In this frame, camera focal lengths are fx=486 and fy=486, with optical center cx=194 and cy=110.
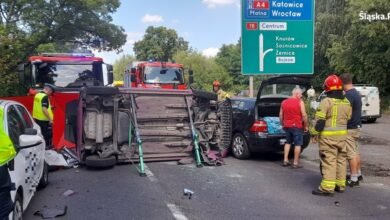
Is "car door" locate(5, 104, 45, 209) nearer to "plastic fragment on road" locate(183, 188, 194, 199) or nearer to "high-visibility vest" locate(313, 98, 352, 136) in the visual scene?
"plastic fragment on road" locate(183, 188, 194, 199)

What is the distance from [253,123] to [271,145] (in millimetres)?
639

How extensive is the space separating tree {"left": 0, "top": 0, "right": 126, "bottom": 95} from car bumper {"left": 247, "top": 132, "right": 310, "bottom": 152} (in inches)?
728

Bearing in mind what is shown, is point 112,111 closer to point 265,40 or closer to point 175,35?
point 265,40

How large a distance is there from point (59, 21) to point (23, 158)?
24.9m

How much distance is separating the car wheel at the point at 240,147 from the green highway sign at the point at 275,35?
250 cm

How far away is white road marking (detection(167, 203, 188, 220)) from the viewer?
6.32m

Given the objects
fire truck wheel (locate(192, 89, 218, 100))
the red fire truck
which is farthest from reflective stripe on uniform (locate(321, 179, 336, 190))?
the red fire truck

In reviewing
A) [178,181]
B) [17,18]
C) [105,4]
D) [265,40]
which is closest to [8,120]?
[178,181]

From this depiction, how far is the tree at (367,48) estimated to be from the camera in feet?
100

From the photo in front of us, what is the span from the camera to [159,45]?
94.8 metres

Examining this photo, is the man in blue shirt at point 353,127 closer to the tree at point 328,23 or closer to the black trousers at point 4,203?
the black trousers at point 4,203

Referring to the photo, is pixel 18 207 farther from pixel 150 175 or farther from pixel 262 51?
pixel 262 51

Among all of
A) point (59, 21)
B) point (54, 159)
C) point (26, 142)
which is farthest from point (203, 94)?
point (59, 21)

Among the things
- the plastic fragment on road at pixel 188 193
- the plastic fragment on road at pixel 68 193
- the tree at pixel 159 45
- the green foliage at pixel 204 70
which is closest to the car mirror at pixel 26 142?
the plastic fragment on road at pixel 68 193
